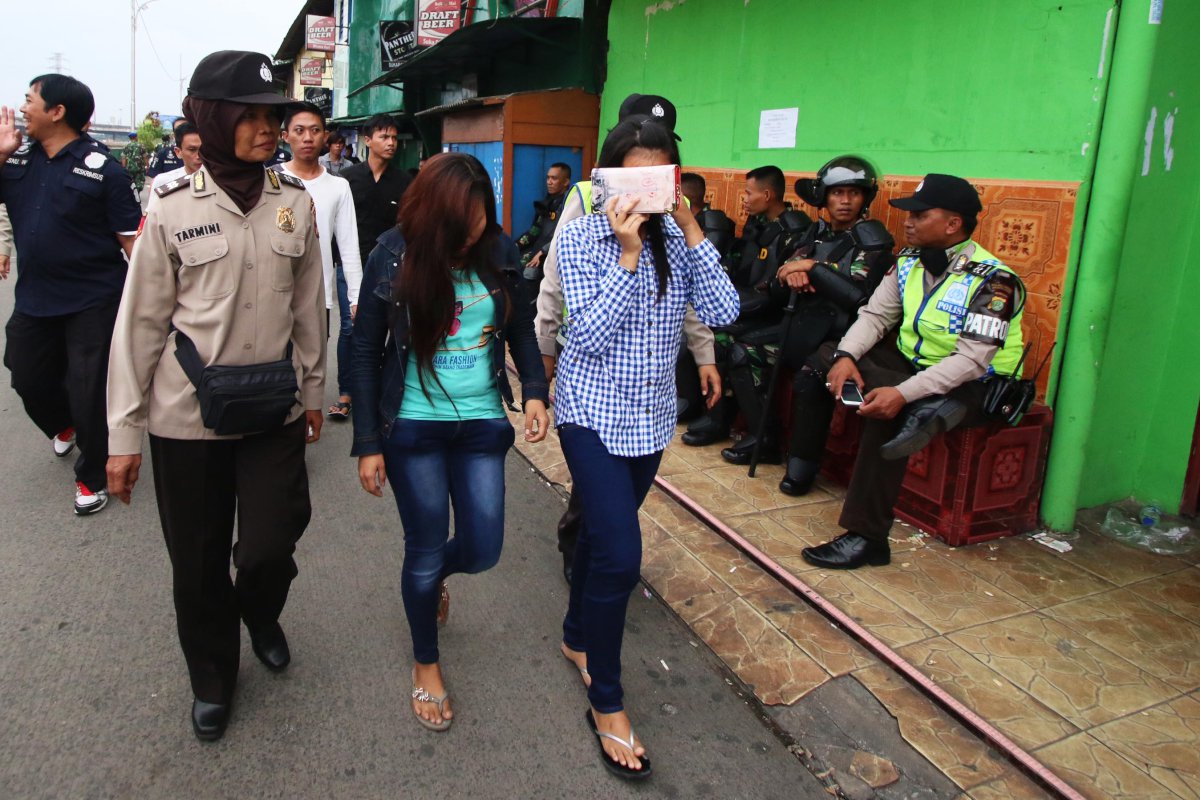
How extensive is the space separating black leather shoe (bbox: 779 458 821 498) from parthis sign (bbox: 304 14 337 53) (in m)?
22.4

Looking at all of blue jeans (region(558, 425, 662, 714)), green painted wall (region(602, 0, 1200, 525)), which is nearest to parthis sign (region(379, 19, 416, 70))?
green painted wall (region(602, 0, 1200, 525))

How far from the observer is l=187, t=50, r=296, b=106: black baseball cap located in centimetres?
236

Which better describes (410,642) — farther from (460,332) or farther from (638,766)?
(460,332)

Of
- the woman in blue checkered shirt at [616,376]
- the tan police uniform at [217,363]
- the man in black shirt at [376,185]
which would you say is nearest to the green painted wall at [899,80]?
the woman in blue checkered shirt at [616,376]

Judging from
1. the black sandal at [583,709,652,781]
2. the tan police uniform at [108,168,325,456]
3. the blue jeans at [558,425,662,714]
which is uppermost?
the tan police uniform at [108,168,325,456]

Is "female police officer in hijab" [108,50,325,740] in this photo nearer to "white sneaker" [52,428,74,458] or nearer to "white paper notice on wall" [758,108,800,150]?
"white sneaker" [52,428,74,458]

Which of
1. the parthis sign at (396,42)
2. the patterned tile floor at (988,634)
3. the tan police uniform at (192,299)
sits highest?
the parthis sign at (396,42)

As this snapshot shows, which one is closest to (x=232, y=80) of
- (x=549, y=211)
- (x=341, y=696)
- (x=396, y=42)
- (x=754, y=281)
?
(x=341, y=696)

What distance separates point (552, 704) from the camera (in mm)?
2889

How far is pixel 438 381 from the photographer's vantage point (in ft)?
8.64

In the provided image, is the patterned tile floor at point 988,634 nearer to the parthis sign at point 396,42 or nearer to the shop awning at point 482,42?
the shop awning at point 482,42

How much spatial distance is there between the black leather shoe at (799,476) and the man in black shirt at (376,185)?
3119mm

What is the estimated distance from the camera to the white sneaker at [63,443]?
503 cm

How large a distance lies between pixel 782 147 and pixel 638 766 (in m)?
4.87
